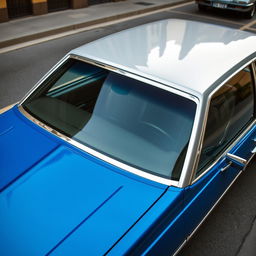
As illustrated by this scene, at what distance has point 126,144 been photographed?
259cm

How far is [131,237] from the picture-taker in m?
2.04

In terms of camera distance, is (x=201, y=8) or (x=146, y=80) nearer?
(x=146, y=80)

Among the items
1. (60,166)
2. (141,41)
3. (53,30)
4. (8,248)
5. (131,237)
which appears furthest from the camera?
(53,30)

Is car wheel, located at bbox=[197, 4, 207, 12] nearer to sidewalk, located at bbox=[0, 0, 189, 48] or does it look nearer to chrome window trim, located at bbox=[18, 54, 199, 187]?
sidewalk, located at bbox=[0, 0, 189, 48]

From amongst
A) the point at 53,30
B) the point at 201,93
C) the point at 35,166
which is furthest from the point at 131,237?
the point at 53,30

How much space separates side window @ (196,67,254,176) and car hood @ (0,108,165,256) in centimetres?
Answer: 65

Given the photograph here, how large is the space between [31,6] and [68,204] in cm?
991

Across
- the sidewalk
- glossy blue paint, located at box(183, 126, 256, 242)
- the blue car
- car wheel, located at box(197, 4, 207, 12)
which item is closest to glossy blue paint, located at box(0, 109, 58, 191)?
the blue car

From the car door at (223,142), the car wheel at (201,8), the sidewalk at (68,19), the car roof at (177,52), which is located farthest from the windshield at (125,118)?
the car wheel at (201,8)

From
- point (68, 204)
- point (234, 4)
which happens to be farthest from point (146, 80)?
point (234, 4)

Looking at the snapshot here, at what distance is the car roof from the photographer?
2703 mm

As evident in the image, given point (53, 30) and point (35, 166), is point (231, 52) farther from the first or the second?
point (53, 30)

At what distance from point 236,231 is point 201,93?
1655 millimetres

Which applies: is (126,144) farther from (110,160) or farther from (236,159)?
(236,159)
